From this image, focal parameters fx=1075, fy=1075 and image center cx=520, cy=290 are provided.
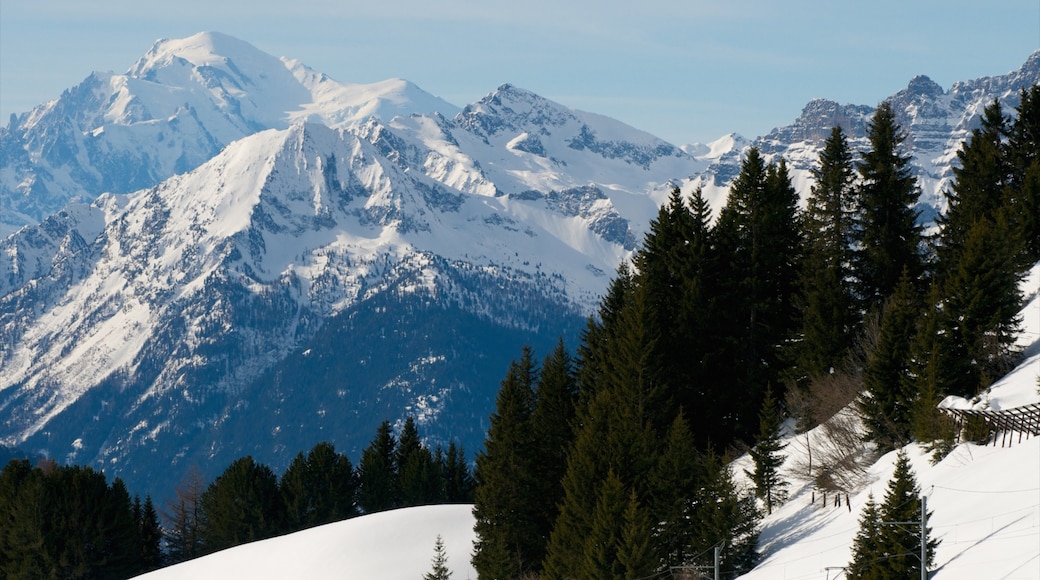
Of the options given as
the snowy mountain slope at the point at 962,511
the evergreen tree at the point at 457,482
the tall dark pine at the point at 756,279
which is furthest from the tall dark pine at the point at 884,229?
the evergreen tree at the point at 457,482

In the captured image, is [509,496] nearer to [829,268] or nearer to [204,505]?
[829,268]

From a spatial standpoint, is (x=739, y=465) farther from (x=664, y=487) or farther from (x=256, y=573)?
Answer: (x=256, y=573)

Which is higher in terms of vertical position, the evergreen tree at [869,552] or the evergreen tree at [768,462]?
the evergreen tree at [768,462]

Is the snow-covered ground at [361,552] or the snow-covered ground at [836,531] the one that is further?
the snow-covered ground at [361,552]

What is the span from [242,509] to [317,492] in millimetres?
6581

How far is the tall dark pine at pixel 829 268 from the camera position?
56.6m

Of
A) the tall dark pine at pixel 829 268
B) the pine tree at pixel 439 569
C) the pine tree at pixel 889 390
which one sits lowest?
the pine tree at pixel 439 569

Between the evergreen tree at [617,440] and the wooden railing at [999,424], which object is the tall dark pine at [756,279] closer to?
the evergreen tree at [617,440]

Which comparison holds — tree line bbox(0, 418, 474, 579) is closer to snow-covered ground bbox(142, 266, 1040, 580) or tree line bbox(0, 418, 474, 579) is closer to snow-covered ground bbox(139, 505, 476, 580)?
snow-covered ground bbox(139, 505, 476, 580)

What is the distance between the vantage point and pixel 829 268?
56906 millimetres

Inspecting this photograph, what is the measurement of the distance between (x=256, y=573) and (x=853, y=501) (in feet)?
125

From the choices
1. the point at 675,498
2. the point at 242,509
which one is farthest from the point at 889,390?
the point at 242,509

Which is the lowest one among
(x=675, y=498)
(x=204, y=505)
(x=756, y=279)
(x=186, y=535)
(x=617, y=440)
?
(x=675, y=498)

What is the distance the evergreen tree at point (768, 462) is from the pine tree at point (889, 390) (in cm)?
384
